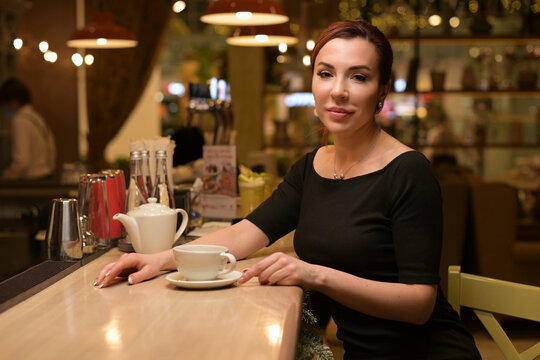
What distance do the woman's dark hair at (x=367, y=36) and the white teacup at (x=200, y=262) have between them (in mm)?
671

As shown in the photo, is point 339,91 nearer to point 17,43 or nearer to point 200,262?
point 200,262

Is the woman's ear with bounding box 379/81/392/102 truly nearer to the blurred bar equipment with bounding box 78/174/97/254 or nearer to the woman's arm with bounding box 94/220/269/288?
the woman's arm with bounding box 94/220/269/288

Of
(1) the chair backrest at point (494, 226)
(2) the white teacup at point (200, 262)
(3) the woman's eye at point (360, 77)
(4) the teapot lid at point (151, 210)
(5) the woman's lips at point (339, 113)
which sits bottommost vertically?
(1) the chair backrest at point (494, 226)

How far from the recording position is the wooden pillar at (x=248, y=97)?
23.2 feet

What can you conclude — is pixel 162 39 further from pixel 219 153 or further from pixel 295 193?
pixel 295 193

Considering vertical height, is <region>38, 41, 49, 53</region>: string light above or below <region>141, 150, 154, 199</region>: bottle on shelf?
above

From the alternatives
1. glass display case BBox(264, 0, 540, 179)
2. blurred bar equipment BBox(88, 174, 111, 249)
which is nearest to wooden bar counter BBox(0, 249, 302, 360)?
blurred bar equipment BBox(88, 174, 111, 249)

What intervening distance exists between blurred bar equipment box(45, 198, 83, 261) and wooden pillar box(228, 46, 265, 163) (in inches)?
196

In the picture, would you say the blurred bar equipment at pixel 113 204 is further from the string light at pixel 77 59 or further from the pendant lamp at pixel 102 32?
the string light at pixel 77 59

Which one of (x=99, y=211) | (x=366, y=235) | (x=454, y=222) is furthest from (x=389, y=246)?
(x=454, y=222)

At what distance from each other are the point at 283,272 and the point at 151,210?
1.79 feet

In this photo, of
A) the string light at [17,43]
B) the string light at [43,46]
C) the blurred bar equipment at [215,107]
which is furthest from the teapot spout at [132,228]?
the string light at [43,46]

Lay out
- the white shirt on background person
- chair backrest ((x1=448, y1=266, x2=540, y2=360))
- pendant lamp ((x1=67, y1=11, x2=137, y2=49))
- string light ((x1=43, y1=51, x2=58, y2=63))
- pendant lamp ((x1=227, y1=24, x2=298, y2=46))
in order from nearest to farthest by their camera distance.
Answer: chair backrest ((x1=448, y1=266, x2=540, y2=360)) → pendant lamp ((x1=227, y1=24, x2=298, y2=46)) → pendant lamp ((x1=67, y1=11, x2=137, y2=49)) → the white shirt on background person → string light ((x1=43, y1=51, x2=58, y2=63))

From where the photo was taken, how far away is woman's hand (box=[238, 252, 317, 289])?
1.79 metres
